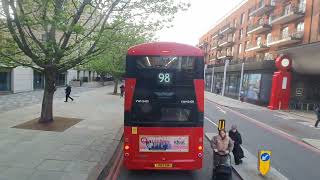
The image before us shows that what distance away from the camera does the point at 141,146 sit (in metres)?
9.02

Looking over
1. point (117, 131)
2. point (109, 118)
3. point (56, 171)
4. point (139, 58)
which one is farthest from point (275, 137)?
point (56, 171)

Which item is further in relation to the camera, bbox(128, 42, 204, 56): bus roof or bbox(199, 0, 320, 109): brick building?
bbox(199, 0, 320, 109): brick building

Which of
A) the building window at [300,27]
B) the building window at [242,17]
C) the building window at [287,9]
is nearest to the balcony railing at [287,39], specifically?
the building window at [300,27]

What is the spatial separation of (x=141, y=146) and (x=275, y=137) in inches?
418

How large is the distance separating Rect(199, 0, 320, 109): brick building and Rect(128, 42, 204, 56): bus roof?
20.3m

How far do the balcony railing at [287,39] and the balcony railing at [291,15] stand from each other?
5.77ft

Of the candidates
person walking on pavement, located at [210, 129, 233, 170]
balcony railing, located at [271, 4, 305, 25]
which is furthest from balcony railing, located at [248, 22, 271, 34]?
person walking on pavement, located at [210, 129, 233, 170]

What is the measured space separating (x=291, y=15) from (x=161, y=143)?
32.9 metres

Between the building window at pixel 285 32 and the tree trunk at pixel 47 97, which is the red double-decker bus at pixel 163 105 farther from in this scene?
the building window at pixel 285 32

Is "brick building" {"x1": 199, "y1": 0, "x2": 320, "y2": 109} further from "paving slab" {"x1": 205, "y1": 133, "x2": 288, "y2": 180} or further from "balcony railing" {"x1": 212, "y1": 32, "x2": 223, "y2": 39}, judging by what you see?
"paving slab" {"x1": 205, "y1": 133, "x2": 288, "y2": 180}

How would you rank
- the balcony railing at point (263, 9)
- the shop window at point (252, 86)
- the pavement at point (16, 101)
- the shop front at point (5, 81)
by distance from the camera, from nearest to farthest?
the pavement at point (16, 101) → the shop front at point (5, 81) → the shop window at point (252, 86) → the balcony railing at point (263, 9)

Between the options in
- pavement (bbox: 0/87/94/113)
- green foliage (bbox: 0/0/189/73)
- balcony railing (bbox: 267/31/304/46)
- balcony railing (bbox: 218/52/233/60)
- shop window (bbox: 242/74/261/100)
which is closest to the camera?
green foliage (bbox: 0/0/189/73)

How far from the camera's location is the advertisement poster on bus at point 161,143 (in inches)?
354

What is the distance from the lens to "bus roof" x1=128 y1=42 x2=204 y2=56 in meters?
8.98
